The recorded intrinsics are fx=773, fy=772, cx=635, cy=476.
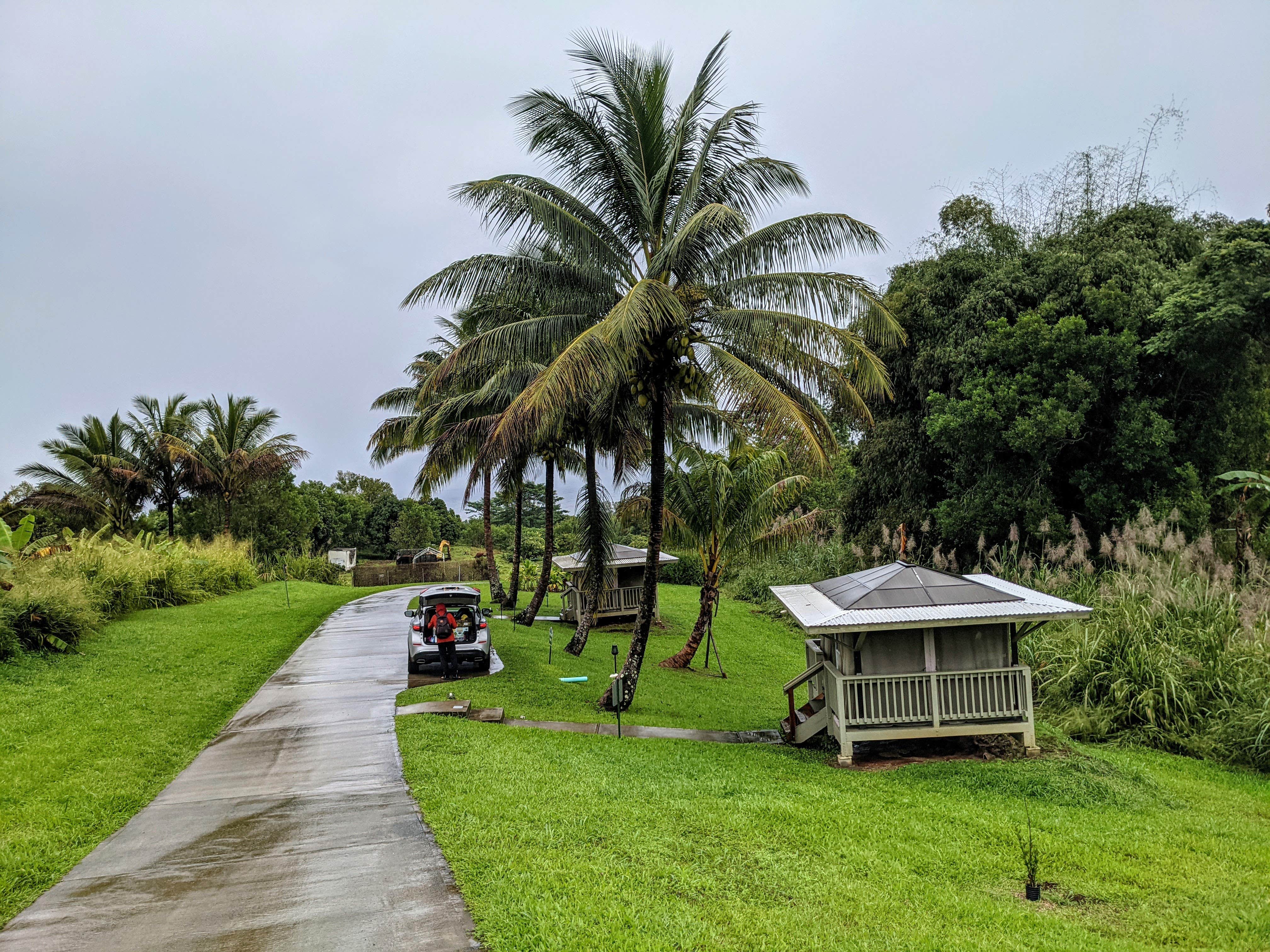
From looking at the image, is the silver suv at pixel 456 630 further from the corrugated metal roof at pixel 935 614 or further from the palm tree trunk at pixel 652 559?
the corrugated metal roof at pixel 935 614

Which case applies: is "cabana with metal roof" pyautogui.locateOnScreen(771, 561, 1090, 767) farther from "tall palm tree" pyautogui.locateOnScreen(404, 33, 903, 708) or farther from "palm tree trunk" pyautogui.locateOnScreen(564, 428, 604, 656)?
"palm tree trunk" pyautogui.locateOnScreen(564, 428, 604, 656)

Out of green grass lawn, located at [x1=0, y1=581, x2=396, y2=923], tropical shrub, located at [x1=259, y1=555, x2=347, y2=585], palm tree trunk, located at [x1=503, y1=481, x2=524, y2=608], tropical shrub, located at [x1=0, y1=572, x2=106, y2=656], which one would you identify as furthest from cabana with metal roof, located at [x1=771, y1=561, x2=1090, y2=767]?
tropical shrub, located at [x1=259, y1=555, x2=347, y2=585]

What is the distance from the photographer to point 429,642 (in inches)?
595

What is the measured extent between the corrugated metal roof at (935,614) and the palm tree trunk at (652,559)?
312cm

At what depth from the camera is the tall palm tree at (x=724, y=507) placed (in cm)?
1873

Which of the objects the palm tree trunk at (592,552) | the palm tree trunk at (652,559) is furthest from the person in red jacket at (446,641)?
the palm tree trunk at (592,552)

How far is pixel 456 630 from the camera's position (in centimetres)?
1530

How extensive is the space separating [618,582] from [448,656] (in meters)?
9.52

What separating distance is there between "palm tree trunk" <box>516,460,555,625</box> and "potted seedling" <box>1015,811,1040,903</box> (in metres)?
15.0

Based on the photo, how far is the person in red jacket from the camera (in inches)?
569

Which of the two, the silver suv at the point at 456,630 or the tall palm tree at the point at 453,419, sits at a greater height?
the tall palm tree at the point at 453,419

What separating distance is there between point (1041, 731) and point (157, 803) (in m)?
11.0

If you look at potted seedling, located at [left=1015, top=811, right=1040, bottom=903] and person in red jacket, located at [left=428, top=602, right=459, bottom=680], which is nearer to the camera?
potted seedling, located at [left=1015, top=811, right=1040, bottom=903]

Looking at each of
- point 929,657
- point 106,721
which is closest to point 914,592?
point 929,657
